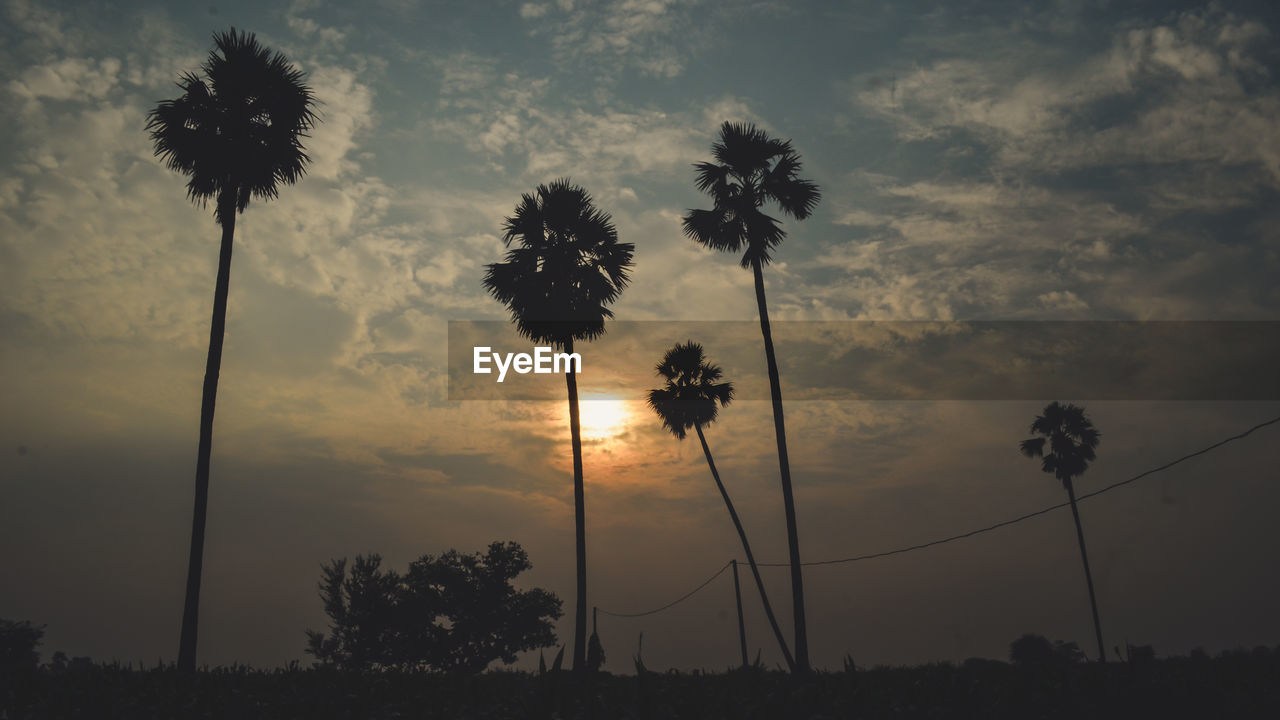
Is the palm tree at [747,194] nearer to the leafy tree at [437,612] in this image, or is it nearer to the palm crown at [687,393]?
the palm crown at [687,393]

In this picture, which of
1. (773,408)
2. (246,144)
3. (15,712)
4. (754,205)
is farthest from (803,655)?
(246,144)

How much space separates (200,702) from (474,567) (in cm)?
4669

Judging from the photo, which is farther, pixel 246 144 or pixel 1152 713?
pixel 246 144

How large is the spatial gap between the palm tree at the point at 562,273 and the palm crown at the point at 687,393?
384 inches

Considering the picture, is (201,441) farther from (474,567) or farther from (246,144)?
(474,567)

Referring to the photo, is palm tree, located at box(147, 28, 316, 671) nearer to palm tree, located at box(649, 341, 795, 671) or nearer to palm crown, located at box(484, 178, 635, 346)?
palm crown, located at box(484, 178, 635, 346)

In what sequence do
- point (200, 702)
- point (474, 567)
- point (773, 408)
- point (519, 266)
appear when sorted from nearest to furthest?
point (200, 702)
point (773, 408)
point (519, 266)
point (474, 567)

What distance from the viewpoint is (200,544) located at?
16656 mm

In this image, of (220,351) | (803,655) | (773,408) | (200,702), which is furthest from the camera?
(773,408)

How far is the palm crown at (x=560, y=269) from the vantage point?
2506 cm

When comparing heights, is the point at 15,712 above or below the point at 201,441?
below

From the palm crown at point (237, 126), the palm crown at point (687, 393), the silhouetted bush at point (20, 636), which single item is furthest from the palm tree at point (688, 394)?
the silhouetted bush at point (20, 636)

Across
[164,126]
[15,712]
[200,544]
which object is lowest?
[15,712]

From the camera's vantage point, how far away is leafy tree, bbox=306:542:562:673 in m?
48.6
